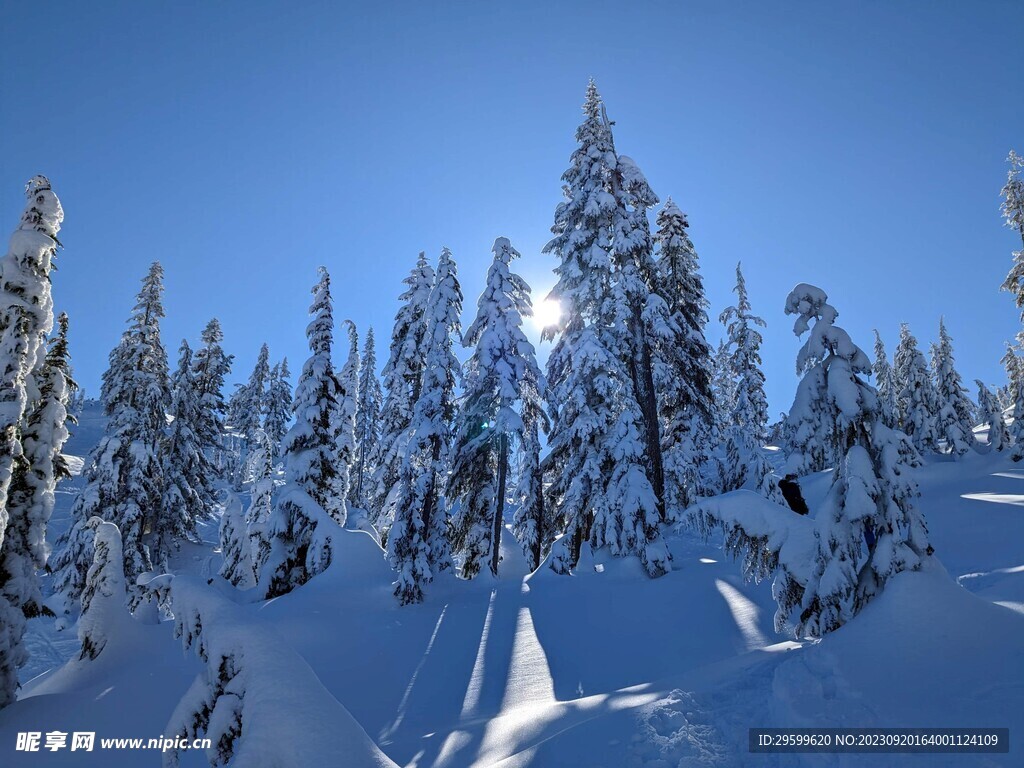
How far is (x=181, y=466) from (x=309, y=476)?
16.5 m

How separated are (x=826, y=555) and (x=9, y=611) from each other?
16.0 metres

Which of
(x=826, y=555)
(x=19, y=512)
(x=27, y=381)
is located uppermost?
(x=27, y=381)

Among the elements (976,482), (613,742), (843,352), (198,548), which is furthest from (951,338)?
(198,548)

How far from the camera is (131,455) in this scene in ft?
83.9

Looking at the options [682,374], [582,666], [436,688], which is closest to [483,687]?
[436,688]

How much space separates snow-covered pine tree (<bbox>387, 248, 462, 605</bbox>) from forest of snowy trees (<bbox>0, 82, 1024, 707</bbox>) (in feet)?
0.29

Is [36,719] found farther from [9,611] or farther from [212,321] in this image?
[212,321]

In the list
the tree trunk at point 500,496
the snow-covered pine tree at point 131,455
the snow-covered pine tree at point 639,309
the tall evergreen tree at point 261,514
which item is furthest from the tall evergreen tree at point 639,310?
the snow-covered pine tree at point 131,455

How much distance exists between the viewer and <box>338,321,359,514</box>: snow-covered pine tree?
27.3 metres

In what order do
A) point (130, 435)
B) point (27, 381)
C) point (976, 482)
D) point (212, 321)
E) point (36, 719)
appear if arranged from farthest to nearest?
point (212, 321), point (130, 435), point (976, 482), point (27, 381), point (36, 719)

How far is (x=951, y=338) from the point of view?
3759cm

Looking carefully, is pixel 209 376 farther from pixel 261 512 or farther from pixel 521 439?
pixel 521 439

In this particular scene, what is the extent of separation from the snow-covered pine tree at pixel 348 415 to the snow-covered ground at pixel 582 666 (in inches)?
357

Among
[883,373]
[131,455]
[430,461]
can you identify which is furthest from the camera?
[883,373]
